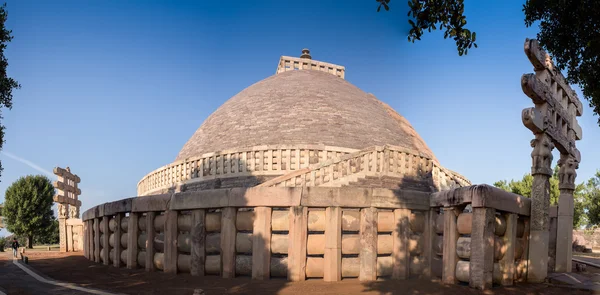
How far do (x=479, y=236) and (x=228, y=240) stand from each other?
4.31 metres

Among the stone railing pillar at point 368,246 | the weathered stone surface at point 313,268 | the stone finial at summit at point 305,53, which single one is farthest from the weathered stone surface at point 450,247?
the stone finial at summit at point 305,53

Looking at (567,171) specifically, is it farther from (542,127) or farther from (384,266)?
(384,266)

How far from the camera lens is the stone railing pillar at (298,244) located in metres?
7.38

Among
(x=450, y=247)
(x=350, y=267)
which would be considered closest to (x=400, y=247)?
(x=450, y=247)

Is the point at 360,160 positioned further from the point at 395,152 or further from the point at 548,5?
the point at 548,5

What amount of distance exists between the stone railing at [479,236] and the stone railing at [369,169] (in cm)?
936

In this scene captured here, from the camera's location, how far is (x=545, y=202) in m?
8.92

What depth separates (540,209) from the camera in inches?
349

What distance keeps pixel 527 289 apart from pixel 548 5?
5.35 m

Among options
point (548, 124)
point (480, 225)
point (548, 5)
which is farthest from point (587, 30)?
point (480, 225)

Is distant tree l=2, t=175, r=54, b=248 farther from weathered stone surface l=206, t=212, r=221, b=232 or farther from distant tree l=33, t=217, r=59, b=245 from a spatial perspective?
weathered stone surface l=206, t=212, r=221, b=232

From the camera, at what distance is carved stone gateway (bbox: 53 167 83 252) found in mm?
23766

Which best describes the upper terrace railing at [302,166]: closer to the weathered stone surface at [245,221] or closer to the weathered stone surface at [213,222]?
the weathered stone surface at [213,222]

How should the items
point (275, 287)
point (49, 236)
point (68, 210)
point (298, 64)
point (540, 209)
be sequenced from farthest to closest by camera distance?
point (49, 236) → point (298, 64) → point (68, 210) → point (540, 209) → point (275, 287)
